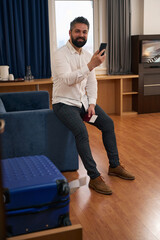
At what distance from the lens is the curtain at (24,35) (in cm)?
460

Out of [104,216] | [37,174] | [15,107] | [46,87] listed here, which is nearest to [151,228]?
[104,216]

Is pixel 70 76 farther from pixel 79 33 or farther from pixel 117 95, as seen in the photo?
pixel 117 95

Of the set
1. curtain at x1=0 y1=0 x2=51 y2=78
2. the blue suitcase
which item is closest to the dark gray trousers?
the blue suitcase

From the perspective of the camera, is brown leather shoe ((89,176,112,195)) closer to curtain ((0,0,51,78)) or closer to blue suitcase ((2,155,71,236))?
blue suitcase ((2,155,71,236))

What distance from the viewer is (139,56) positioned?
5.07m

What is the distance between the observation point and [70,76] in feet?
7.47

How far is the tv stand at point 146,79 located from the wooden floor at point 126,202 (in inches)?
78.6

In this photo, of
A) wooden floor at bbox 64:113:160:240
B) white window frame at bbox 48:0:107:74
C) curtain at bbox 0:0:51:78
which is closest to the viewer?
wooden floor at bbox 64:113:160:240

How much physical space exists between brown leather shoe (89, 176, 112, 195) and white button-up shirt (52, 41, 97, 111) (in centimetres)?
60

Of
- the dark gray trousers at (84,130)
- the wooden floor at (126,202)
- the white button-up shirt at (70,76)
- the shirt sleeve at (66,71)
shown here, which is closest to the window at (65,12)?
the wooden floor at (126,202)

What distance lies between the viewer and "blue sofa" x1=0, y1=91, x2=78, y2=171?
2371 mm

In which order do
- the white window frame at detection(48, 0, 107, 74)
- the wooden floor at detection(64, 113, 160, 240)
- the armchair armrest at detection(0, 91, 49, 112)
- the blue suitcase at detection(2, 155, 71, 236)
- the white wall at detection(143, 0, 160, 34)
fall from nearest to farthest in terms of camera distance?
the blue suitcase at detection(2, 155, 71, 236)
the wooden floor at detection(64, 113, 160, 240)
the armchair armrest at detection(0, 91, 49, 112)
the white window frame at detection(48, 0, 107, 74)
the white wall at detection(143, 0, 160, 34)

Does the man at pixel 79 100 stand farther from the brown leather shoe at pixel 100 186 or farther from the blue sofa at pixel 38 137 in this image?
the blue sofa at pixel 38 137

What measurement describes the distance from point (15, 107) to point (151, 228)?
2363 millimetres
